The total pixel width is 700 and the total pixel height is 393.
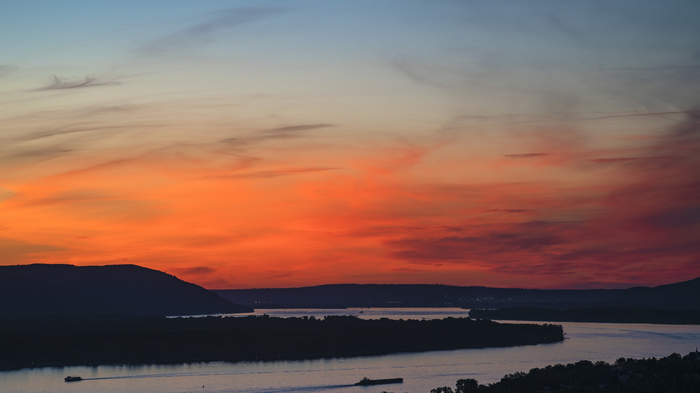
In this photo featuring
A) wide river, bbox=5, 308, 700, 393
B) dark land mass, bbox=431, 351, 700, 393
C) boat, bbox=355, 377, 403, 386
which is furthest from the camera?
boat, bbox=355, 377, 403, 386

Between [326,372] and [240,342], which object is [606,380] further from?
[240,342]

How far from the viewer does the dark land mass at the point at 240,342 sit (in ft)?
415

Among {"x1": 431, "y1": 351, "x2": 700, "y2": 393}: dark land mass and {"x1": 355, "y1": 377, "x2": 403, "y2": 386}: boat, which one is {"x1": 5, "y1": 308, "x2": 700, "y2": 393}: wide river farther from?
{"x1": 431, "y1": 351, "x2": 700, "y2": 393}: dark land mass

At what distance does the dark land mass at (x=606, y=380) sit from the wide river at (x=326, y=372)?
974 cm

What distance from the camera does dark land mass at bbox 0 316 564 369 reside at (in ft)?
415

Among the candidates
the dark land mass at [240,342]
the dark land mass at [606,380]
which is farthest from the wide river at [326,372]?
the dark land mass at [606,380]

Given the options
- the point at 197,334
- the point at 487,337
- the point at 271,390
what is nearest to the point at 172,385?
the point at 271,390

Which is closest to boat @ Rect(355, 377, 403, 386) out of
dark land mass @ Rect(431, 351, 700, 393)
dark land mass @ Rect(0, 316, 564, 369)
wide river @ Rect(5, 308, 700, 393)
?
wide river @ Rect(5, 308, 700, 393)

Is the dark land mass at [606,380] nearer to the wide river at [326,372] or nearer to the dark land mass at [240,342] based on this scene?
the wide river at [326,372]

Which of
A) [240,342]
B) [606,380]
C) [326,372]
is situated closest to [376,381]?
[326,372]

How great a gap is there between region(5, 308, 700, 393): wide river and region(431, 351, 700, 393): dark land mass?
9736 mm

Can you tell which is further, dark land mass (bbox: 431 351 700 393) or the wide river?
the wide river

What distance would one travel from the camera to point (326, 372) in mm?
106062

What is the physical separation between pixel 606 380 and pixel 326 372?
41.6m
